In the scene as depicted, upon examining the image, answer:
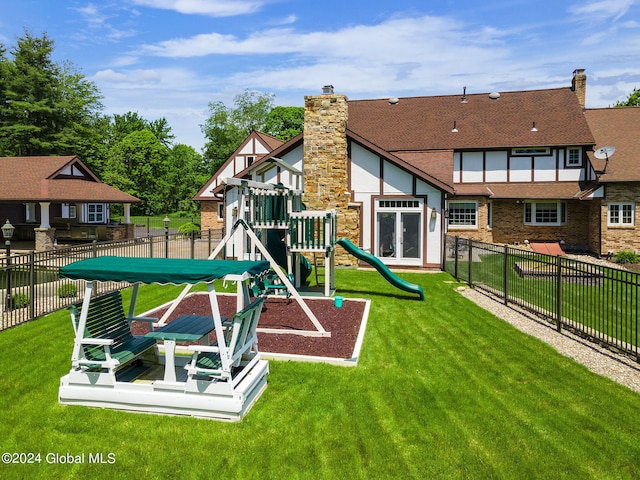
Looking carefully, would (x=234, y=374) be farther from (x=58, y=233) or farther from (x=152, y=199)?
(x=152, y=199)

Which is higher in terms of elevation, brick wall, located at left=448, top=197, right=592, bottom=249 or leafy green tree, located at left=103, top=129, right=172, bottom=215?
leafy green tree, located at left=103, top=129, right=172, bottom=215

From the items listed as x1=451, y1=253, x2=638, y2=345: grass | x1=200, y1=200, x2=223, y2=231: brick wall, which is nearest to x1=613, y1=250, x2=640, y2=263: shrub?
x1=451, y1=253, x2=638, y2=345: grass

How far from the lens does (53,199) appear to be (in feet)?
89.1

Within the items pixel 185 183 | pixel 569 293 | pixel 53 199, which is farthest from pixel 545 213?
pixel 185 183

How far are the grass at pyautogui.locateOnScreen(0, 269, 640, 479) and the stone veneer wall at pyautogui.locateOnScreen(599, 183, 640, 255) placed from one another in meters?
18.2

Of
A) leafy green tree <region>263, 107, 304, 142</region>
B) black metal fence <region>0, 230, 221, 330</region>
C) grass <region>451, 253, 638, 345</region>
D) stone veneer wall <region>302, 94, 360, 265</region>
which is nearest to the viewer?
grass <region>451, 253, 638, 345</region>

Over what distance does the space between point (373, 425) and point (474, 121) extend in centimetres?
2761

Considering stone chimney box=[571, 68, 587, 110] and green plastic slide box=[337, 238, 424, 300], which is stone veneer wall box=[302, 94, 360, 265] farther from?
stone chimney box=[571, 68, 587, 110]

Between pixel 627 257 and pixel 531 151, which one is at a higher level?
pixel 531 151

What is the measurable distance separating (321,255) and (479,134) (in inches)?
599

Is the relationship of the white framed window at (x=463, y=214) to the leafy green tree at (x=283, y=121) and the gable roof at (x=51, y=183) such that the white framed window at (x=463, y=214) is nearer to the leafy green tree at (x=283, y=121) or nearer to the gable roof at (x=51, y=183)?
the gable roof at (x=51, y=183)

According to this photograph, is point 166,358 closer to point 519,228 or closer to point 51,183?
point 519,228

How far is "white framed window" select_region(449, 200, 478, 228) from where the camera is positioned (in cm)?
2694

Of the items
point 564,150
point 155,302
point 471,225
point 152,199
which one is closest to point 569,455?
point 155,302
